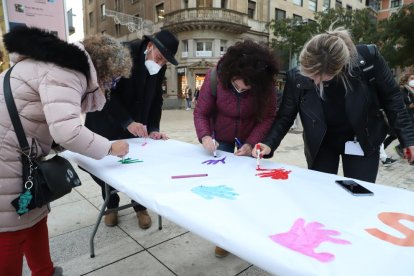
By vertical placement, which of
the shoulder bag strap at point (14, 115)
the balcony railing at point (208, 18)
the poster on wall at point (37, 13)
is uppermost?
the balcony railing at point (208, 18)

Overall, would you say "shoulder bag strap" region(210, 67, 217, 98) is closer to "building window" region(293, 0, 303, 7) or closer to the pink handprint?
the pink handprint

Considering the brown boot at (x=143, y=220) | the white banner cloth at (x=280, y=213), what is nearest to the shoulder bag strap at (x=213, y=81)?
the white banner cloth at (x=280, y=213)

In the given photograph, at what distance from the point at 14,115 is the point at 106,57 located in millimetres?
511

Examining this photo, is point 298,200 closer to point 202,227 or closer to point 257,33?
point 202,227

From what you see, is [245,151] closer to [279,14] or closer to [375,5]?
[279,14]

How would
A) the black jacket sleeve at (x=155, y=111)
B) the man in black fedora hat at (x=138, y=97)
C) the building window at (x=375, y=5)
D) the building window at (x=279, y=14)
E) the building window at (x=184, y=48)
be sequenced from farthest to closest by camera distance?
1. the building window at (x=375, y=5)
2. the building window at (x=279, y=14)
3. the building window at (x=184, y=48)
4. the black jacket sleeve at (x=155, y=111)
5. the man in black fedora hat at (x=138, y=97)

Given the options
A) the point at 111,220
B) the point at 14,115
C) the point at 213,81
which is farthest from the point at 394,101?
the point at 111,220

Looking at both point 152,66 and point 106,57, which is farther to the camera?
point 152,66

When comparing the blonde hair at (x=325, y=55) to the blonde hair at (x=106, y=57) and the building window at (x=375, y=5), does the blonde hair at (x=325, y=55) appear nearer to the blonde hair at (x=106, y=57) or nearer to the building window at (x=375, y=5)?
the blonde hair at (x=106, y=57)

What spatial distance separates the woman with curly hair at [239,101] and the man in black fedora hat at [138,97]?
49 centimetres

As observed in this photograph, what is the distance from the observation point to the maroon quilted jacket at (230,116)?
2146 mm

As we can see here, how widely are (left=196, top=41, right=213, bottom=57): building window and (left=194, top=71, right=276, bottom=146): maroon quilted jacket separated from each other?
21468mm

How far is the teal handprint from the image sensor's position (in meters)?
1.28

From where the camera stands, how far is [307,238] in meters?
0.94
